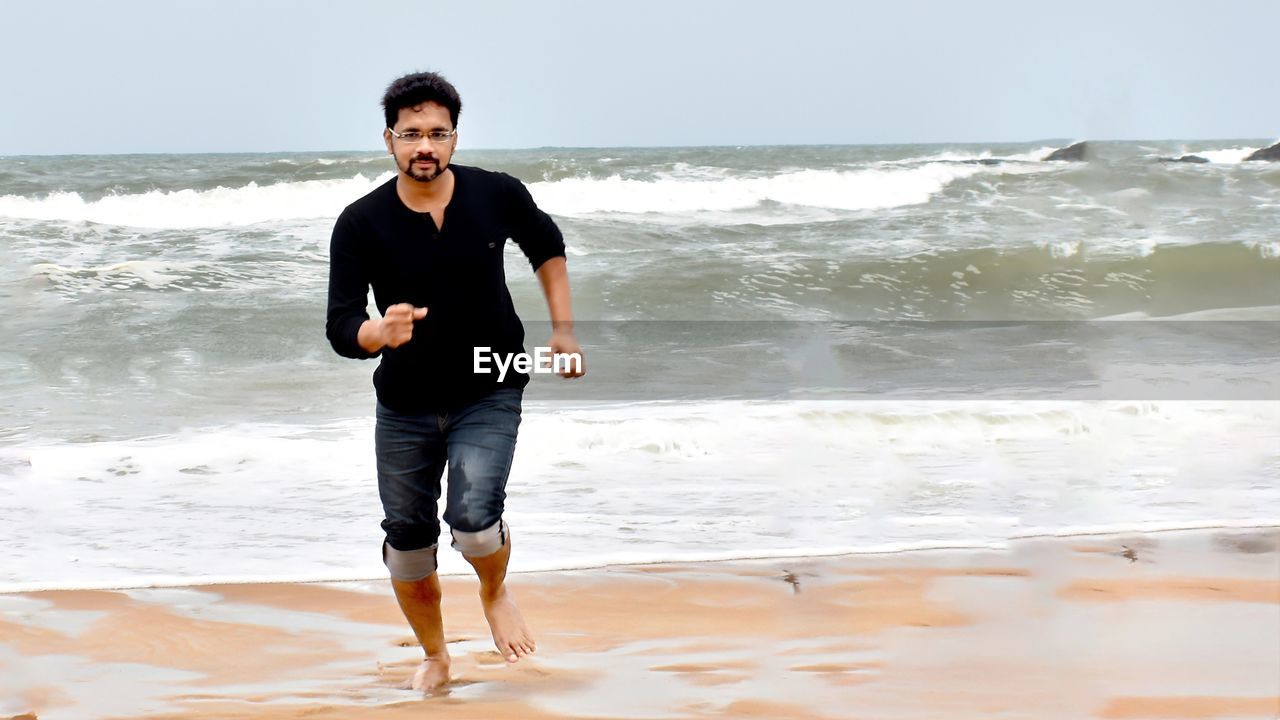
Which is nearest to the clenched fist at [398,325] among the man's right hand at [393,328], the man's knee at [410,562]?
the man's right hand at [393,328]

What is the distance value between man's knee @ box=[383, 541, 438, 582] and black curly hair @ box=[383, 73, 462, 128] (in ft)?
3.79

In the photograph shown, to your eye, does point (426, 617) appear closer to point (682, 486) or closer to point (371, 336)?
point (371, 336)

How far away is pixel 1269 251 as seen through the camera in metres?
18.0

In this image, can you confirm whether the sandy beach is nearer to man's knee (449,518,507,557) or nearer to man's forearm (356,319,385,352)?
man's knee (449,518,507,557)

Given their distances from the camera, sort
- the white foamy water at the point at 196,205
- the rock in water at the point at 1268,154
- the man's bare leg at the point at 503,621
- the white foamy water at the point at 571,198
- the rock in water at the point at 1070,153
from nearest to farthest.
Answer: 1. the man's bare leg at the point at 503,621
2. the white foamy water at the point at 196,205
3. the white foamy water at the point at 571,198
4. the rock in water at the point at 1070,153
5. the rock in water at the point at 1268,154

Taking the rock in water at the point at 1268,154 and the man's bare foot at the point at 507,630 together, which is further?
the rock in water at the point at 1268,154

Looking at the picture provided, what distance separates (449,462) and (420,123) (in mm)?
882

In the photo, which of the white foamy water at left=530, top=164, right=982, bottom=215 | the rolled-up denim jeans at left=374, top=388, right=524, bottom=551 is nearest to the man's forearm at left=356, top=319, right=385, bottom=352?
the rolled-up denim jeans at left=374, top=388, right=524, bottom=551

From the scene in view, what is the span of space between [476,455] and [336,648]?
3.36ft

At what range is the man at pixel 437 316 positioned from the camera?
331 centimetres

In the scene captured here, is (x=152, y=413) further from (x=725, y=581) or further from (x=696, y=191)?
(x=696, y=191)

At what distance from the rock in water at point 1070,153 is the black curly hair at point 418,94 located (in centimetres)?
3485

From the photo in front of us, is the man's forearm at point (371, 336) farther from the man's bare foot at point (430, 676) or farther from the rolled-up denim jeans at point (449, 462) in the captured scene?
the man's bare foot at point (430, 676)

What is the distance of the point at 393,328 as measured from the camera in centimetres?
304
